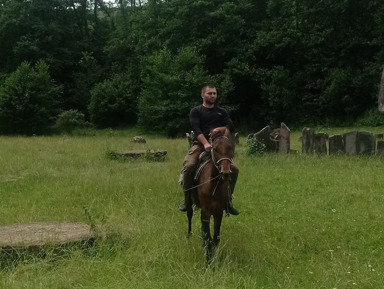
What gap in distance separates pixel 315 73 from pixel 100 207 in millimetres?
29113

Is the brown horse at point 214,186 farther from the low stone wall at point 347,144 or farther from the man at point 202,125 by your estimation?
the low stone wall at point 347,144

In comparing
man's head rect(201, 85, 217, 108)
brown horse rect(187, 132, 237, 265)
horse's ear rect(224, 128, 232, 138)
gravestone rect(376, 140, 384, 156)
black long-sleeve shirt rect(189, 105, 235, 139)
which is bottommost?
gravestone rect(376, 140, 384, 156)

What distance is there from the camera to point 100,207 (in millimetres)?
8766

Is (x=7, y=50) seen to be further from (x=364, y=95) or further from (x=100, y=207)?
(x=100, y=207)

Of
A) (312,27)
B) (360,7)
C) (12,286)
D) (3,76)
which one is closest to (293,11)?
(312,27)

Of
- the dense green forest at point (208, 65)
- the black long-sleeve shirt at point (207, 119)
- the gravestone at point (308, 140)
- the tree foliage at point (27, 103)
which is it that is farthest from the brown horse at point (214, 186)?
the tree foliage at point (27, 103)

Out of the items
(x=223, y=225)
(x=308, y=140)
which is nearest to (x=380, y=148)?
(x=308, y=140)

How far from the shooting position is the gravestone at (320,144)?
48.9 ft

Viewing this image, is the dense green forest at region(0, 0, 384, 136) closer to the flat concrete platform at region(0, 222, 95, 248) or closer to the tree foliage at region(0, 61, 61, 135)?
the tree foliage at region(0, 61, 61, 135)

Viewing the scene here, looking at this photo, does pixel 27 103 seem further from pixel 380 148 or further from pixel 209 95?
pixel 209 95

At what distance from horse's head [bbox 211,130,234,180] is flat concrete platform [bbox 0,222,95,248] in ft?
7.59

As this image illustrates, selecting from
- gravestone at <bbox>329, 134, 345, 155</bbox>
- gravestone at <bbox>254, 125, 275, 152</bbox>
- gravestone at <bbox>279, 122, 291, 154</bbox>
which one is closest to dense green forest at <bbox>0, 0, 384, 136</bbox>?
gravestone at <bbox>254, 125, 275, 152</bbox>

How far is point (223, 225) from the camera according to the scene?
296 inches

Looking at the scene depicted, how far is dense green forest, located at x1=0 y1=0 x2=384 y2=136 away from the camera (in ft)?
102
